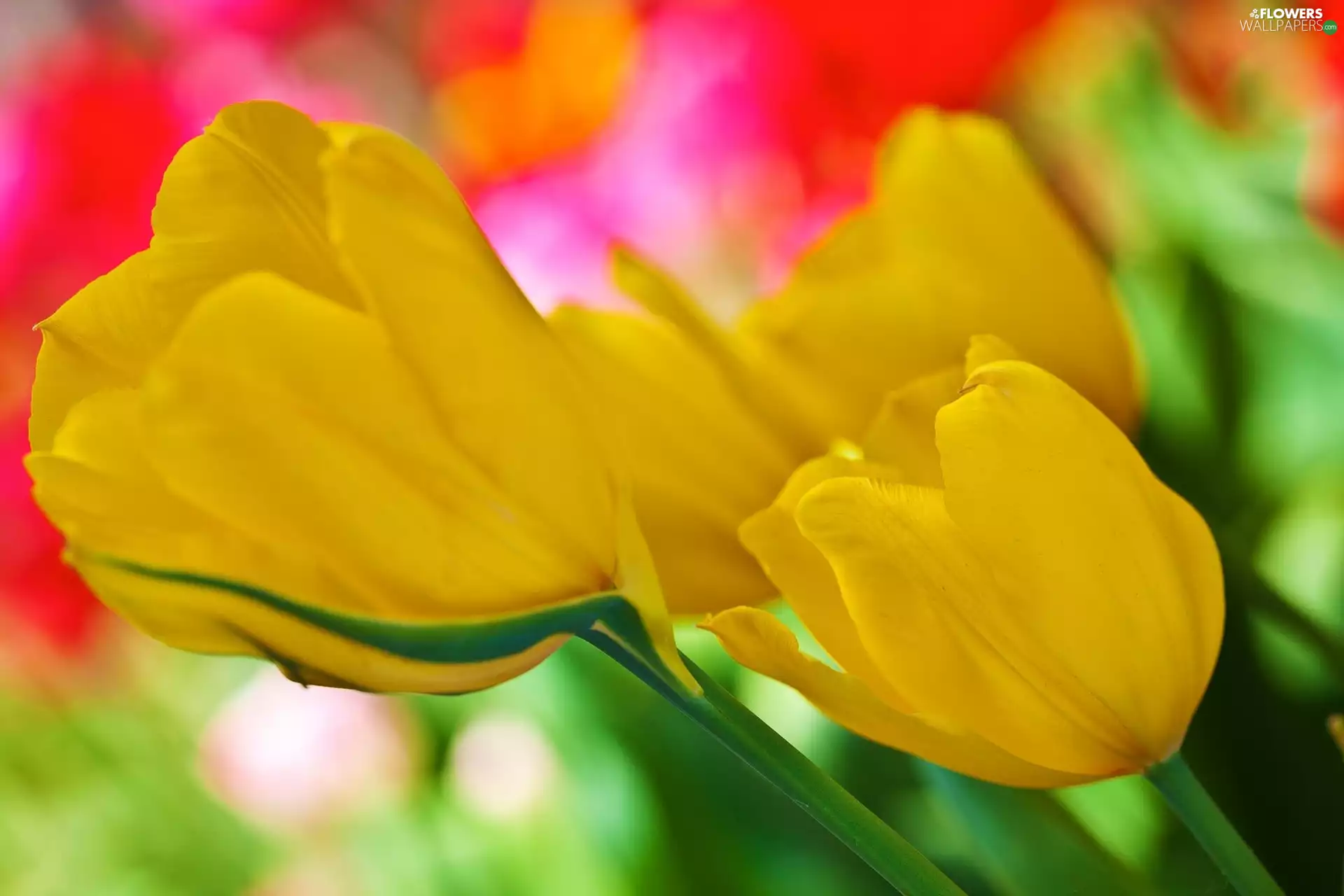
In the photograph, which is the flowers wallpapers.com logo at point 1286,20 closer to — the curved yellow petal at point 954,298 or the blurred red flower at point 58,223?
the curved yellow petal at point 954,298

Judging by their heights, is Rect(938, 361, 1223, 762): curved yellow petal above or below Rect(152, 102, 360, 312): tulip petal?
below

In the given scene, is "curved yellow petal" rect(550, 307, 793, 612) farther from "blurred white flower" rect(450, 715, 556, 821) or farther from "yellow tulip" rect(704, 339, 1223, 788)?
"blurred white flower" rect(450, 715, 556, 821)

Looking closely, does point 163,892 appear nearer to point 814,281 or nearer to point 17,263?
point 17,263

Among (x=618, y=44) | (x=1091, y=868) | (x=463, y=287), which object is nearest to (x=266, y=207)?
(x=463, y=287)

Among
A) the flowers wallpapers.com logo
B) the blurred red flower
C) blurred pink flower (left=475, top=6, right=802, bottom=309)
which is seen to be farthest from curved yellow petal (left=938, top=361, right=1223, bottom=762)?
the blurred red flower

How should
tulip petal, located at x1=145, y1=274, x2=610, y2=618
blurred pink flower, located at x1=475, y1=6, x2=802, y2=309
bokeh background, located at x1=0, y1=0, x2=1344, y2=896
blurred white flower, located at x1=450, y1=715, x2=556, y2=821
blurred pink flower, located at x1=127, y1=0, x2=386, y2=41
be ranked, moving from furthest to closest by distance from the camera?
blurred pink flower, located at x1=127, y1=0, x2=386, y2=41 → blurred pink flower, located at x1=475, y1=6, x2=802, y2=309 → blurred white flower, located at x1=450, y1=715, x2=556, y2=821 → bokeh background, located at x1=0, y1=0, x2=1344, y2=896 → tulip petal, located at x1=145, y1=274, x2=610, y2=618

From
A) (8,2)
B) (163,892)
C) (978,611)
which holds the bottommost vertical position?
(163,892)

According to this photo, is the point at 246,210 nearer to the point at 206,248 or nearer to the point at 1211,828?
the point at 206,248

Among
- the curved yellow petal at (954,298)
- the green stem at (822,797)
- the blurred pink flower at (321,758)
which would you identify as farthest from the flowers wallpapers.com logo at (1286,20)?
the blurred pink flower at (321,758)

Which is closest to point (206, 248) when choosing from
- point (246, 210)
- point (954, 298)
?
point (246, 210)
